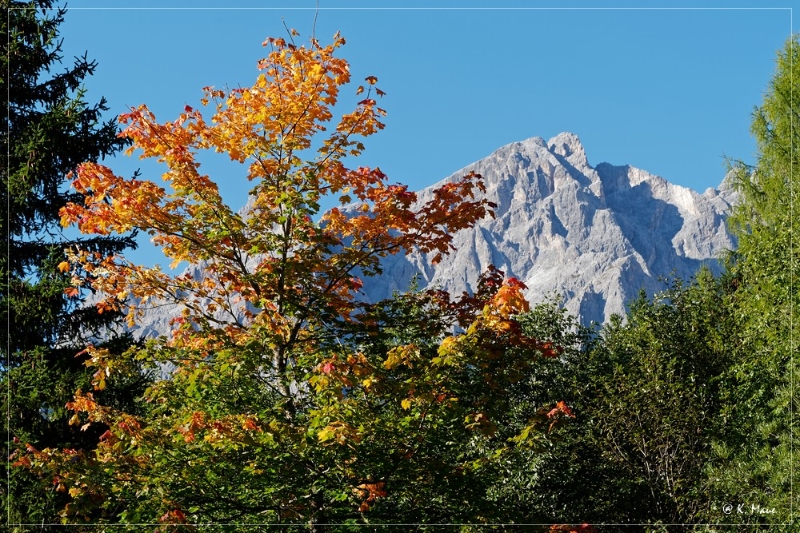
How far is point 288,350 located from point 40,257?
8094 millimetres

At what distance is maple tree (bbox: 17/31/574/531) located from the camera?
335 inches

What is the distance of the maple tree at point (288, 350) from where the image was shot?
8.50 m

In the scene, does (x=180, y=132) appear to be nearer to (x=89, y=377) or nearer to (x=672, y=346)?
(x=89, y=377)

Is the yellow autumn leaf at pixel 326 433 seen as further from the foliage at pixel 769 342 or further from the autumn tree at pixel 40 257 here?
the foliage at pixel 769 342

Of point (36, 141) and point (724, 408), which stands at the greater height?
point (36, 141)

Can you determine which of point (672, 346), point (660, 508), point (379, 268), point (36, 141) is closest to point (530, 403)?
point (660, 508)

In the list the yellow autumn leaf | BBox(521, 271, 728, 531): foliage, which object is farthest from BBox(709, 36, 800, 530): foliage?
the yellow autumn leaf

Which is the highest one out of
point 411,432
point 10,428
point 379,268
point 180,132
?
point 180,132

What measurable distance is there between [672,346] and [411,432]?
51.9ft

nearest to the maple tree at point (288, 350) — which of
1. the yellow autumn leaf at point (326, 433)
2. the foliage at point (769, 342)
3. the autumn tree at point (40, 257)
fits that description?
the yellow autumn leaf at point (326, 433)

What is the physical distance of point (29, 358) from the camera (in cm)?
1440

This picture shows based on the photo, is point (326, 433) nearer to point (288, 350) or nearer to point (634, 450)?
point (288, 350)

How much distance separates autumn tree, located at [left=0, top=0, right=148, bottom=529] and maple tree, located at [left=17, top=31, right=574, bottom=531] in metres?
4.32

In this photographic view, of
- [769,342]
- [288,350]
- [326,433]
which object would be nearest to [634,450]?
[769,342]
